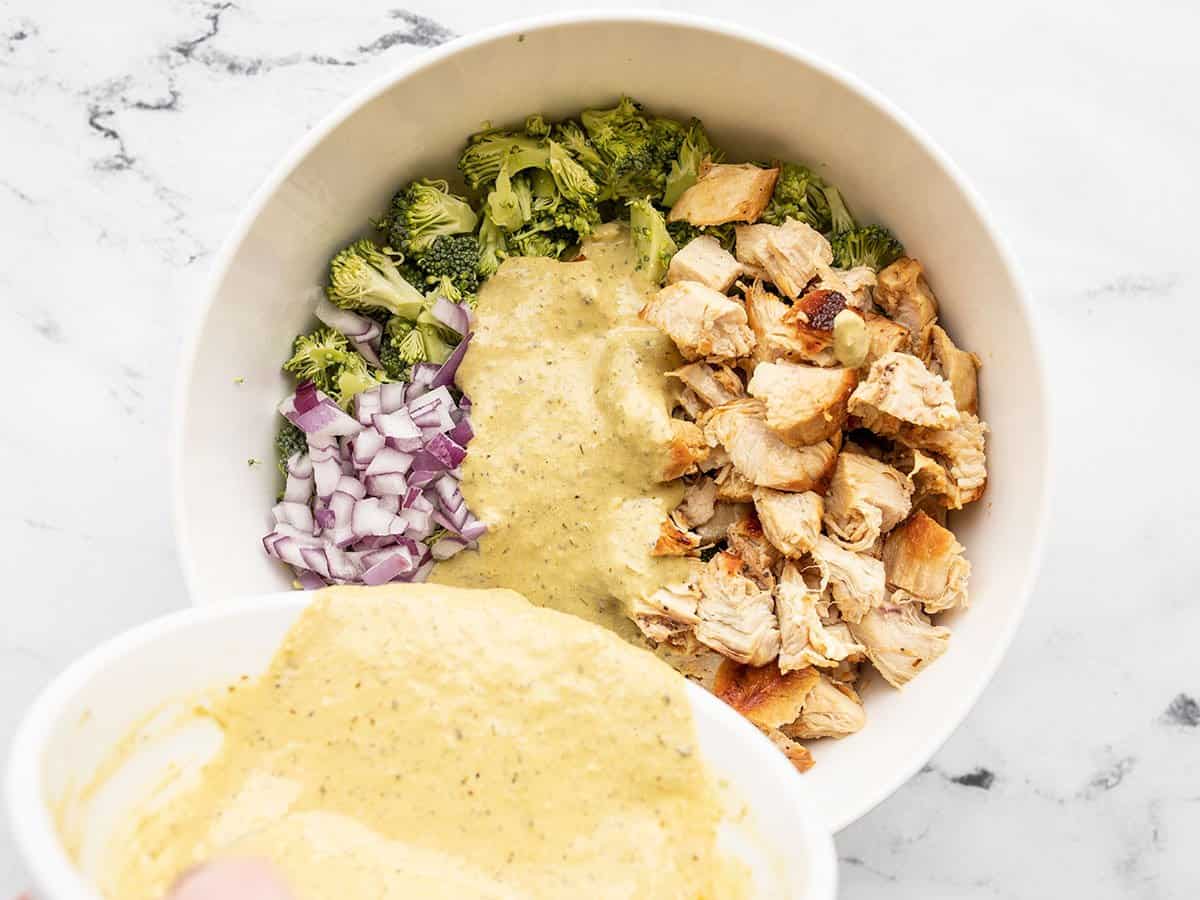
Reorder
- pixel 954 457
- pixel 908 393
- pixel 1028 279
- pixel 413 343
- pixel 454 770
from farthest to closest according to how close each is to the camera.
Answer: pixel 1028 279 < pixel 413 343 < pixel 954 457 < pixel 908 393 < pixel 454 770

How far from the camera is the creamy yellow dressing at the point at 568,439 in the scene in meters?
2.22

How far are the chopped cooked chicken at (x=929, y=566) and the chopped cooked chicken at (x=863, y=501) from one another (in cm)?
4

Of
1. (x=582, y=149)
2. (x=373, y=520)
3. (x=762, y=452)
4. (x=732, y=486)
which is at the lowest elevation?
(x=373, y=520)

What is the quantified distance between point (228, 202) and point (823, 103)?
1.30 meters

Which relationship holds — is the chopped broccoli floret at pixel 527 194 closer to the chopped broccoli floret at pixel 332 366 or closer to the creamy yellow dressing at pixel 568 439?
the creamy yellow dressing at pixel 568 439

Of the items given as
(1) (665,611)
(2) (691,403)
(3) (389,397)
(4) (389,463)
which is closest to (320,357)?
(3) (389,397)

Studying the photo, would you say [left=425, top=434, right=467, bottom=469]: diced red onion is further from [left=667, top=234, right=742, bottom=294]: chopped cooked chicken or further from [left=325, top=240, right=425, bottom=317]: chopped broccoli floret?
[left=667, top=234, right=742, bottom=294]: chopped cooked chicken

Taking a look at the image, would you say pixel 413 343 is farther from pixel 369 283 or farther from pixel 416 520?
pixel 416 520

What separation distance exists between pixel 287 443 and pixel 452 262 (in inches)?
19.8

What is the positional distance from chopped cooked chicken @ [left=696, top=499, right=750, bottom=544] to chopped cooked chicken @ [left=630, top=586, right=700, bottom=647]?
143 millimetres

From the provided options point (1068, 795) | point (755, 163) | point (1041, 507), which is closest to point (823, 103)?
point (755, 163)

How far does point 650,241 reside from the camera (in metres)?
2.30

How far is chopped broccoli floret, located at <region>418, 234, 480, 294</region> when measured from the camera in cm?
229

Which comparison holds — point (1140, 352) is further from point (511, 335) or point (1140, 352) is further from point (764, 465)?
point (511, 335)
